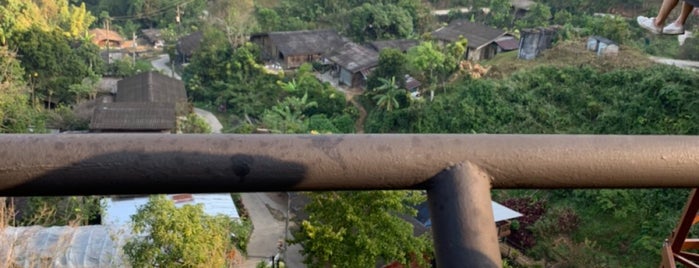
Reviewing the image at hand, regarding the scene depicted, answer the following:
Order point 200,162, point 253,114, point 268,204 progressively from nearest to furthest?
point 200,162
point 268,204
point 253,114

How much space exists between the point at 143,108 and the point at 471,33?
12052 mm

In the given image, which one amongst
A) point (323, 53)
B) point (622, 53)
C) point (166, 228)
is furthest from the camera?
point (323, 53)

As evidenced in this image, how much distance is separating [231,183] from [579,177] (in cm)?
44

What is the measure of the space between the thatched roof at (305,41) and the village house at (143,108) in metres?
4.79

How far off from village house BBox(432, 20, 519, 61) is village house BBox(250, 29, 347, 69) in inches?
156

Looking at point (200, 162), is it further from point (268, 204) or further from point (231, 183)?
point (268, 204)

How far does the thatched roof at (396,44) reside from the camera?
2078 cm

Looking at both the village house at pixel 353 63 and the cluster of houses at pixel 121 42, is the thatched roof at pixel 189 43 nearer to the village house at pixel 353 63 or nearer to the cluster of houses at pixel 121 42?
the cluster of houses at pixel 121 42

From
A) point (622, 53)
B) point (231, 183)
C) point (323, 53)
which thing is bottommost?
point (323, 53)

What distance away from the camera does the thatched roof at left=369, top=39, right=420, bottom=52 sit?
20781 mm

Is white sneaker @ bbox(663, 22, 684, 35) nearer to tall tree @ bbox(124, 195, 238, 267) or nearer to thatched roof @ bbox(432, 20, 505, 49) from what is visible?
tall tree @ bbox(124, 195, 238, 267)

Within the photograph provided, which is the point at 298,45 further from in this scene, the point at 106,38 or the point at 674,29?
the point at 674,29

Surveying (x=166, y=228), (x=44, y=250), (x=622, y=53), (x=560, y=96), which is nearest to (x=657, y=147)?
(x=166, y=228)

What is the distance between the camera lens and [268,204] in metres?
12.5
